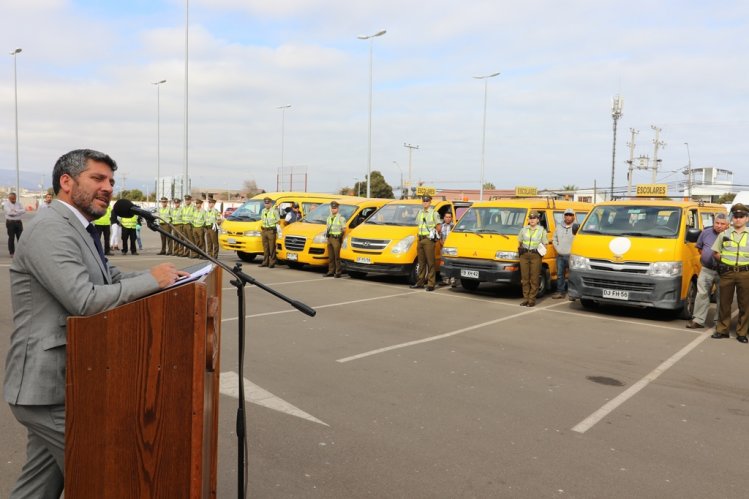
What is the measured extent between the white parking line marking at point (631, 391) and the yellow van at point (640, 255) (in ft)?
4.02

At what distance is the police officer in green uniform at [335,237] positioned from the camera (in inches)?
565

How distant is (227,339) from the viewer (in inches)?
295

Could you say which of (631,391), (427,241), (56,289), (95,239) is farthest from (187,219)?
(56,289)

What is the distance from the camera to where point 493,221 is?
40.5 ft

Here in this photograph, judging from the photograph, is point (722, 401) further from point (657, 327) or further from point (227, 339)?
point (227, 339)

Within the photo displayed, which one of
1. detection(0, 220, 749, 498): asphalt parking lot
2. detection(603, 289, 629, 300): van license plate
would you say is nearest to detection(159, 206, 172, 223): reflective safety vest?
detection(0, 220, 749, 498): asphalt parking lot

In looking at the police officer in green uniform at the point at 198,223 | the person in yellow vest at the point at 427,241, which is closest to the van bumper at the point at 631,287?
the person in yellow vest at the point at 427,241

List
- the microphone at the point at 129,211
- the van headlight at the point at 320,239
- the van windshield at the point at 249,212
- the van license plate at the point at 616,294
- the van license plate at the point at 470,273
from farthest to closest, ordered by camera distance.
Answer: the van windshield at the point at 249,212
the van headlight at the point at 320,239
the van license plate at the point at 470,273
the van license plate at the point at 616,294
the microphone at the point at 129,211

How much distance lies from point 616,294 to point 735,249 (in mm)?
1859

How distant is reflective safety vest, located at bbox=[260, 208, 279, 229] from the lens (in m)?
16.1

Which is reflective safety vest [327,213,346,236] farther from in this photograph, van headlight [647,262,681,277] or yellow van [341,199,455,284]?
van headlight [647,262,681,277]

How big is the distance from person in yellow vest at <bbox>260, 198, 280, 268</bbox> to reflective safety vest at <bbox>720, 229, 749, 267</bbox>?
1077 cm

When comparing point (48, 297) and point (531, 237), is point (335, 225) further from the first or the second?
point (48, 297)

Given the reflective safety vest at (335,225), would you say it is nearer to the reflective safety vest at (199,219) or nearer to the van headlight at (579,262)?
the reflective safety vest at (199,219)
